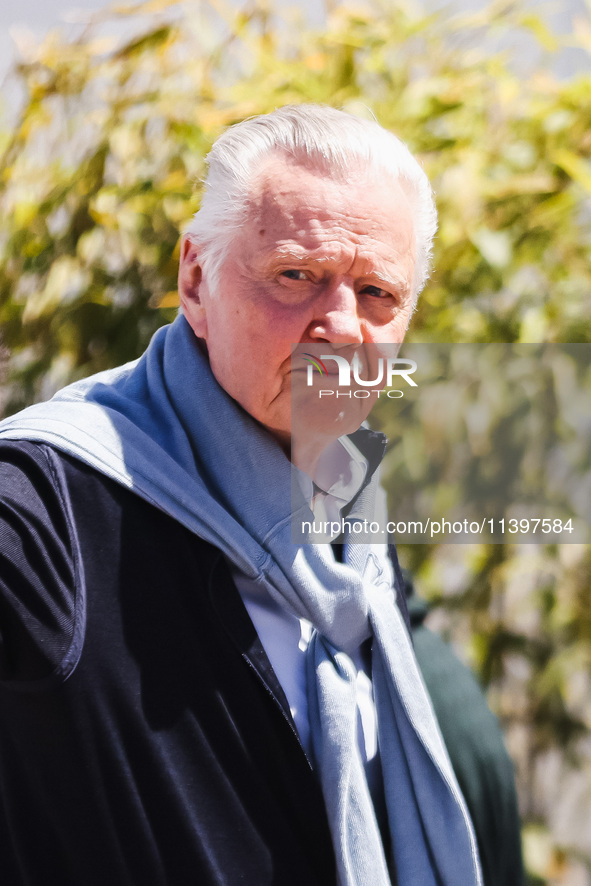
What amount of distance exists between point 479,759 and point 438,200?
3.34 feet

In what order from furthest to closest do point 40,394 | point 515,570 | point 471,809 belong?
point 40,394 → point 515,570 → point 471,809

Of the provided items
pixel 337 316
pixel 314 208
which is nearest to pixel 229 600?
pixel 337 316

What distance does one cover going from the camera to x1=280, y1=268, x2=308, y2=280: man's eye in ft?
3.07

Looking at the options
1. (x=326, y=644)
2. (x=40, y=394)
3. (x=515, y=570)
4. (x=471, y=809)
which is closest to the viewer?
(x=326, y=644)

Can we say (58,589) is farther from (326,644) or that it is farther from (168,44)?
(168,44)

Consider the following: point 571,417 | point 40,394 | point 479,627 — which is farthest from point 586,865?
point 40,394

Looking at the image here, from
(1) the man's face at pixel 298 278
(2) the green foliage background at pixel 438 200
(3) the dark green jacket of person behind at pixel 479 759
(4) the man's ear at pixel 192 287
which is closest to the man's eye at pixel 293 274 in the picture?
(1) the man's face at pixel 298 278

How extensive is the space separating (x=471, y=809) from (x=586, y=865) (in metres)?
0.83

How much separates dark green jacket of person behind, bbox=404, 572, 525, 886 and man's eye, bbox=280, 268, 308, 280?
1.79 ft

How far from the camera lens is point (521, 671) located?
1.77 m

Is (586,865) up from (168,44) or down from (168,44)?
down

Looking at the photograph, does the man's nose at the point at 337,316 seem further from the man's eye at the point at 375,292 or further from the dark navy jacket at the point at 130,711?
the dark navy jacket at the point at 130,711

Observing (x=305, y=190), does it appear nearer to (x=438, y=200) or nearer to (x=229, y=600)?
(x=229, y=600)

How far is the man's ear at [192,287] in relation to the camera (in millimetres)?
1018
